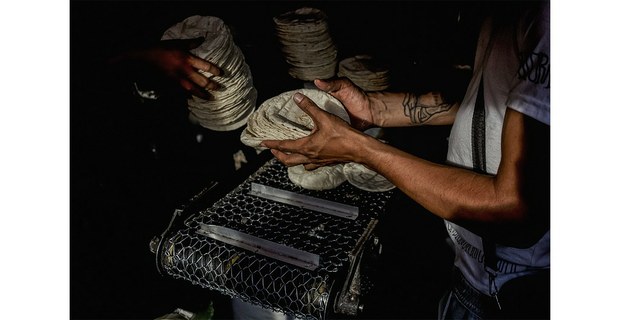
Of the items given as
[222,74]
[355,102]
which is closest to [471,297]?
Answer: [355,102]

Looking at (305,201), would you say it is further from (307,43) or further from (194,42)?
(307,43)

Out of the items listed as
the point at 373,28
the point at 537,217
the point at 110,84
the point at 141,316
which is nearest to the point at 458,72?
the point at 373,28

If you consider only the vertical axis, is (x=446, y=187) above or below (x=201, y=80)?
below

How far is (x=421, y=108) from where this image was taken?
121 inches

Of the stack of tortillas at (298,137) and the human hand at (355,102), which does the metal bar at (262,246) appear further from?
the human hand at (355,102)

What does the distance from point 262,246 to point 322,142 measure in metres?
0.71

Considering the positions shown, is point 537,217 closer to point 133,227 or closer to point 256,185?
point 256,185

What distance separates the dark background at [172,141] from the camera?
3.58 metres

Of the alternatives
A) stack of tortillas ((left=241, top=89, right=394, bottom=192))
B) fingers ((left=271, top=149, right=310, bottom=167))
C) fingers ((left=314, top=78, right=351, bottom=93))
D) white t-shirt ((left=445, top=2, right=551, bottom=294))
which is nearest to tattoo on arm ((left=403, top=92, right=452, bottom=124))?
fingers ((left=314, top=78, right=351, bottom=93))

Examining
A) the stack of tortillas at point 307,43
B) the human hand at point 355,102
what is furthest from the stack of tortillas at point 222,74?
the stack of tortillas at point 307,43

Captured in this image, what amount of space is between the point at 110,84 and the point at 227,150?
2.03m

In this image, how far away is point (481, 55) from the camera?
2.23 meters

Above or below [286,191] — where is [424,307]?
below

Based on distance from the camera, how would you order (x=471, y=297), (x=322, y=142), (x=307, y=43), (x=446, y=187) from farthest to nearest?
1. (x=307, y=43)
2. (x=471, y=297)
3. (x=322, y=142)
4. (x=446, y=187)
